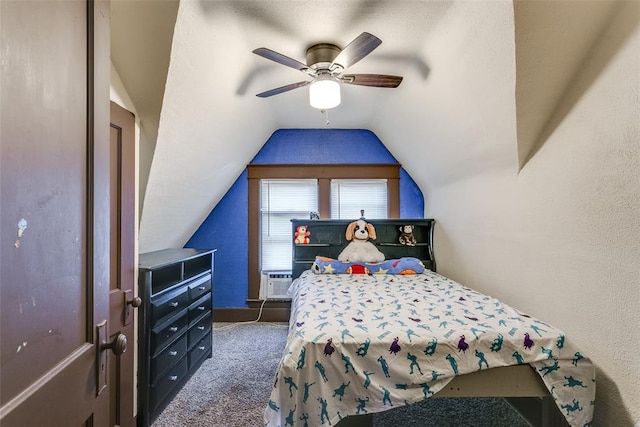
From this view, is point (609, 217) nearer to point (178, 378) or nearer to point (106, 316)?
point (106, 316)

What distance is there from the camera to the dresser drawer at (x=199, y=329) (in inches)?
97.1

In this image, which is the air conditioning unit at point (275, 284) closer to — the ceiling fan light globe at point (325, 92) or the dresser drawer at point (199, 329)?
the dresser drawer at point (199, 329)

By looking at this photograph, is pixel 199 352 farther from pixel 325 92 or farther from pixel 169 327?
pixel 325 92

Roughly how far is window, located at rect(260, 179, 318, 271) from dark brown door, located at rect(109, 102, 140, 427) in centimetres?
222

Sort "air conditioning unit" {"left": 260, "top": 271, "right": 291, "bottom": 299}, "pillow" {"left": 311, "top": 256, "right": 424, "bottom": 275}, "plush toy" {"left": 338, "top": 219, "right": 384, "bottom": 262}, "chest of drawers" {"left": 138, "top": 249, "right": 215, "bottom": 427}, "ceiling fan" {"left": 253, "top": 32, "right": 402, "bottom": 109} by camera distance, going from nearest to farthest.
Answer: "chest of drawers" {"left": 138, "top": 249, "right": 215, "bottom": 427} < "ceiling fan" {"left": 253, "top": 32, "right": 402, "bottom": 109} < "pillow" {"left": 311, "top": 256, "right": 424, "bottom": 275} < "plush toy" {"left": 338, "top": 219, "right": 384, "bottom": 262} < "air conditioning unit" {"left": 260, "top": 271, "right": 291, "bottom": 299}

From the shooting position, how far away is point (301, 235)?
3617 mm

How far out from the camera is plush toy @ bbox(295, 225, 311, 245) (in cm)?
361

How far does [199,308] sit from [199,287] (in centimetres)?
17

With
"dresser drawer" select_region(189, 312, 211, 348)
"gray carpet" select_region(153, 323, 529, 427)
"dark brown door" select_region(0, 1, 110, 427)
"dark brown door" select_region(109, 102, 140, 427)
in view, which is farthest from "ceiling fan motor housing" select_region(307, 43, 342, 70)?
"gray carpet" select_region(153, 323, 529, 427)

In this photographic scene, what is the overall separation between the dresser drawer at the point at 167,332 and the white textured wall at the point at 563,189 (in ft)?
7.52

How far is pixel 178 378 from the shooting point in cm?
224

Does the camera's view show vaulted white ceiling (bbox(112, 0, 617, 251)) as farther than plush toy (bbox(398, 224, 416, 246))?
No

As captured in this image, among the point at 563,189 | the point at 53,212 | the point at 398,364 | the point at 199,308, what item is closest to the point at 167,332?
the point at 199,308

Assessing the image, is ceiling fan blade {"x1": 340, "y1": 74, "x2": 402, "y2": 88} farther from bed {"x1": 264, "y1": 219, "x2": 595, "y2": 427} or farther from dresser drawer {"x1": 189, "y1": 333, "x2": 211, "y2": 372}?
dresser drawer {"x1": 189, "y1": 333, "x2": 211, "y2": 372}
